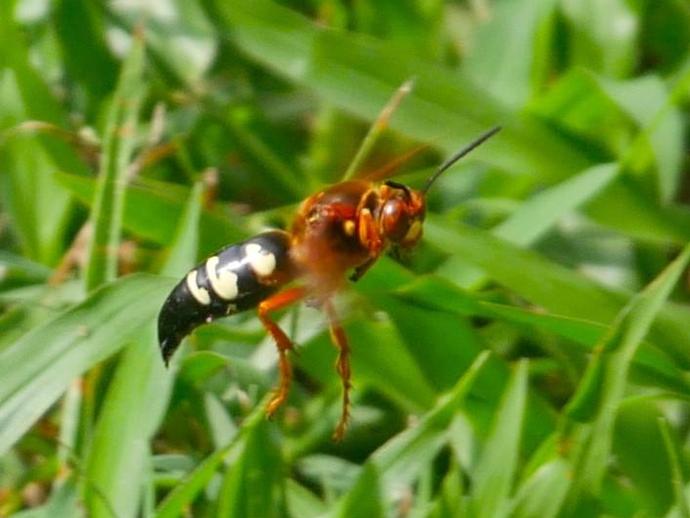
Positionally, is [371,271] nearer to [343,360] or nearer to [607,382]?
[343,360]

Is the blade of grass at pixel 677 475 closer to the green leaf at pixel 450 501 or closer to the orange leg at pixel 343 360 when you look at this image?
the green leaf at pixel 450 501

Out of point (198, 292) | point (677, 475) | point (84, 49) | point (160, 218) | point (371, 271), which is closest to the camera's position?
point (677, 475)

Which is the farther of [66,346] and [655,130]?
[655,130]

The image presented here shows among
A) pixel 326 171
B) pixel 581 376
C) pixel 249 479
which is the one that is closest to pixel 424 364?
pixel 581 376

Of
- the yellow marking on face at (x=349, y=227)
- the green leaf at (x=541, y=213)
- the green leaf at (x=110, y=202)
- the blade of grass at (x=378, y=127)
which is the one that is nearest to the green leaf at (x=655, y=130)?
the green leaf at (x=541, y=213)

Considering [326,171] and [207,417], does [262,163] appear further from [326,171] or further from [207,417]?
[207,417]

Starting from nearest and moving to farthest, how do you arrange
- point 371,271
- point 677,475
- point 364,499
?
point 677,475
point 364,499
point 371,271

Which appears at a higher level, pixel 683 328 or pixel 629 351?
pixel 629 351

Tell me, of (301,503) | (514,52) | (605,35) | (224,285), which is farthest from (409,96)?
(301,503)
